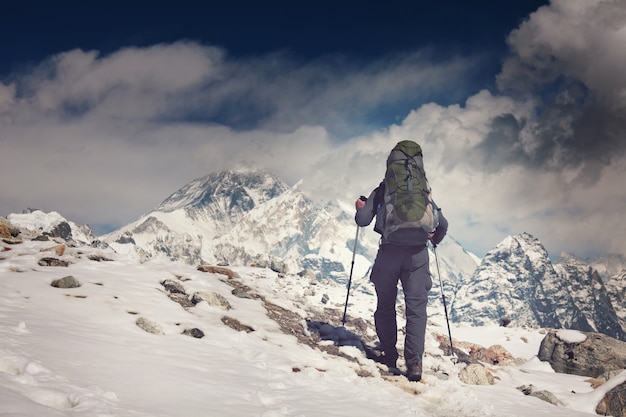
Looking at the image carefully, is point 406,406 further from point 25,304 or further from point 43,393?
point 25,304

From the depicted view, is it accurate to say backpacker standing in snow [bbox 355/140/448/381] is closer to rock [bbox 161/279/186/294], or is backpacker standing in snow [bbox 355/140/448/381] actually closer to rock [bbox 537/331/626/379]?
rock [bbox 161/279/186/294]

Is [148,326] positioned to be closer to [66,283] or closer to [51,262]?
[66,283]

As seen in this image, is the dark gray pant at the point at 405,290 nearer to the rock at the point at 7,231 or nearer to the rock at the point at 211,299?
the rock at the point at 211,299

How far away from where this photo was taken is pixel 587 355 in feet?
44.3

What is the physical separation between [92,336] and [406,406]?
5.43 metres

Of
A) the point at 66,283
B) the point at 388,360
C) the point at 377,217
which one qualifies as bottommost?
the point at 388,360

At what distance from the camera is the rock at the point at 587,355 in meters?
12.9

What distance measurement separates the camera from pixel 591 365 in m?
13.2

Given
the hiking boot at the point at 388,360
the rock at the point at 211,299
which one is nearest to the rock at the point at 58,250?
the rock at the point at 211,299

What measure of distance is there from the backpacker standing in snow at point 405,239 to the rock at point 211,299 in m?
4.64

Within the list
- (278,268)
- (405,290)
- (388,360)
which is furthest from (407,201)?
(278,268)

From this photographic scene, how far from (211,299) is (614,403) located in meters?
9.91

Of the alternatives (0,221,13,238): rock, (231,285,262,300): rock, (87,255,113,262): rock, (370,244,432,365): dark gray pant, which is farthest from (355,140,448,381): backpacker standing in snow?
(0,221,13,238): rock

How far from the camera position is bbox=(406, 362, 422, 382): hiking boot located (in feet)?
26.9
